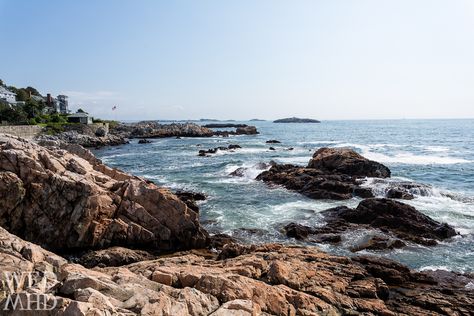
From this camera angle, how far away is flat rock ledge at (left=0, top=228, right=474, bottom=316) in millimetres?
8609

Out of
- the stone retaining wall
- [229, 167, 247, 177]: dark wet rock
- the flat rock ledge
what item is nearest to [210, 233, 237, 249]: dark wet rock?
the flat rock ledge

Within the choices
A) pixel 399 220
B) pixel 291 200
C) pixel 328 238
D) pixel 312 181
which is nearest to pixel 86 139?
pixel 312 181

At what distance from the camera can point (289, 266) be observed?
1349 cm

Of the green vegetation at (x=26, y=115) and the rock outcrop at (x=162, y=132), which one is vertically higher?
the green vegetation at (x=26, y=115)

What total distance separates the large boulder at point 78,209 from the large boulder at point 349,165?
24417 millimetres

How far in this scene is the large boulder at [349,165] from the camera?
3959 centimetres

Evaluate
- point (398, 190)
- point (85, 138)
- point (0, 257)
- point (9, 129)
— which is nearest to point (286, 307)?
point (0, 257)

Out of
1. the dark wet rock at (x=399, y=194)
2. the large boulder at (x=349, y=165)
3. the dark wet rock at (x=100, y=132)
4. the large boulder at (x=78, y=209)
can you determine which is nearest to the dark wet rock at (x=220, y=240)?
the large boulder at (x=78, y=209)

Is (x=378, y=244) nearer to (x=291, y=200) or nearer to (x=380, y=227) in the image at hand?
(x=380, y=227)

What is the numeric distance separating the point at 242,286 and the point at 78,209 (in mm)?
10609

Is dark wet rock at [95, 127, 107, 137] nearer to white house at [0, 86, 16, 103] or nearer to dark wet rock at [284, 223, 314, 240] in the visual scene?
white house at [0, 86, 16, 103]

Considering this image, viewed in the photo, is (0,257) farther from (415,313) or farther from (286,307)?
(415,313)

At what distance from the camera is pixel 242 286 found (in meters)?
10.8

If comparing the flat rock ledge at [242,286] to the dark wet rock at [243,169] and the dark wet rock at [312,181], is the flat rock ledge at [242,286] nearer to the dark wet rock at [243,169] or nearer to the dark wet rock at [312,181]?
the dark wet rock at [312,181]
